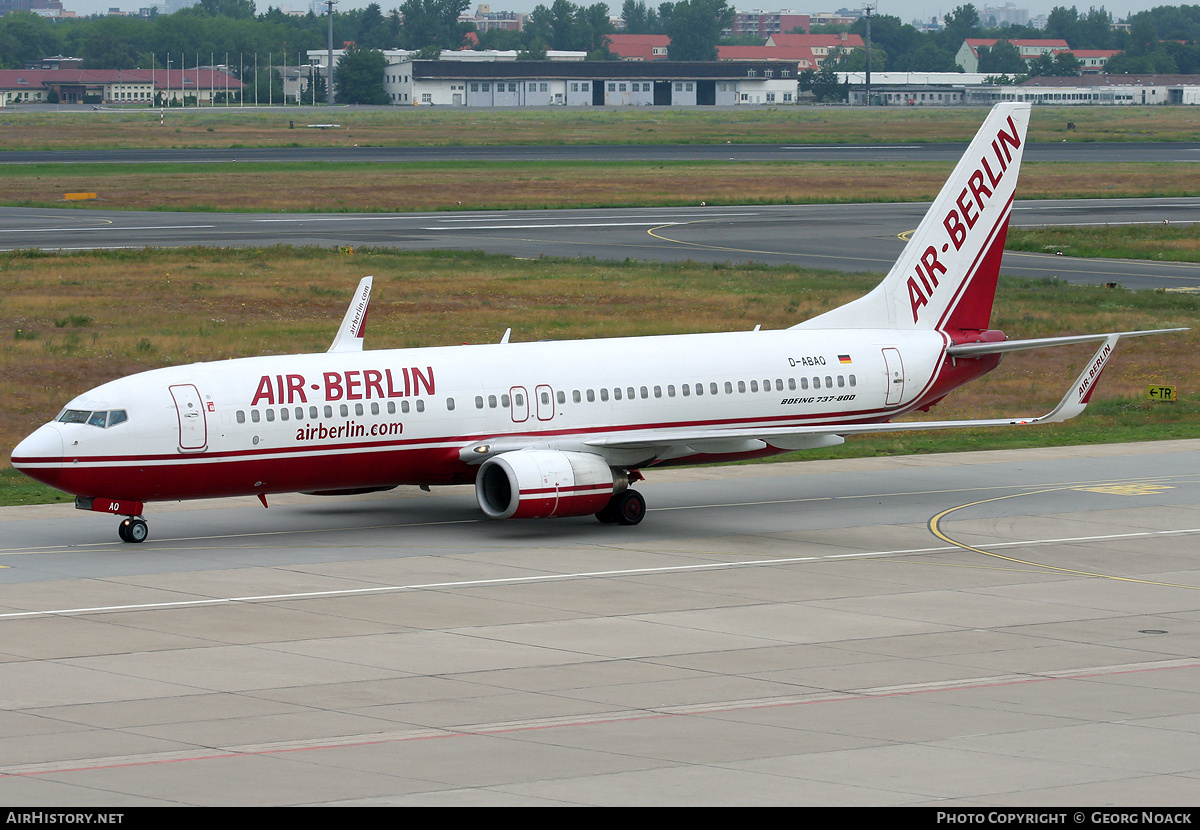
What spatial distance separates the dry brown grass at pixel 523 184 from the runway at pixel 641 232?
19.5ft

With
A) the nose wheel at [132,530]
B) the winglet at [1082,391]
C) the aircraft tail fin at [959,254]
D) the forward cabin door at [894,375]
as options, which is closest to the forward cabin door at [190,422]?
the nose wheel at [132,530]

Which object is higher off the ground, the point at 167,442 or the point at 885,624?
the point at 167,442

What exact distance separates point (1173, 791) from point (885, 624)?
1054cm

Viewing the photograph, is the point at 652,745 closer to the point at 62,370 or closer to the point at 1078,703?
the point at 1078,703

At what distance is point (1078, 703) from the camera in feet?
78.5

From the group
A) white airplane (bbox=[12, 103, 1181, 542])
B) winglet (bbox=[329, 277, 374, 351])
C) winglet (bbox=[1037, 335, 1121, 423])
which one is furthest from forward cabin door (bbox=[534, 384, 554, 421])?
winglet (bbox=[1037, 335, 1121, 423])

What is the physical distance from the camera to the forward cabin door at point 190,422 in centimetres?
3550

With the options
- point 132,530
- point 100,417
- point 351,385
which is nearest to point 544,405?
point 351,385

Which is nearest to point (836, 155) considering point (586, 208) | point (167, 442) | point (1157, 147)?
point (1157, 147)

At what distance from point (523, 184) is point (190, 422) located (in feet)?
349

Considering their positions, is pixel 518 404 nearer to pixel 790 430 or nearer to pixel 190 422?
pixel 790 430

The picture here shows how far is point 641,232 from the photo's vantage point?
109 metres

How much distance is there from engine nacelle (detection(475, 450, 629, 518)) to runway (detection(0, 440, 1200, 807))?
848 millimetres

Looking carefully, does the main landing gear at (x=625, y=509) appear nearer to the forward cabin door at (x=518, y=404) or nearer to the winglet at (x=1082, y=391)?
the forward cabin door at (x=518, y=404)
